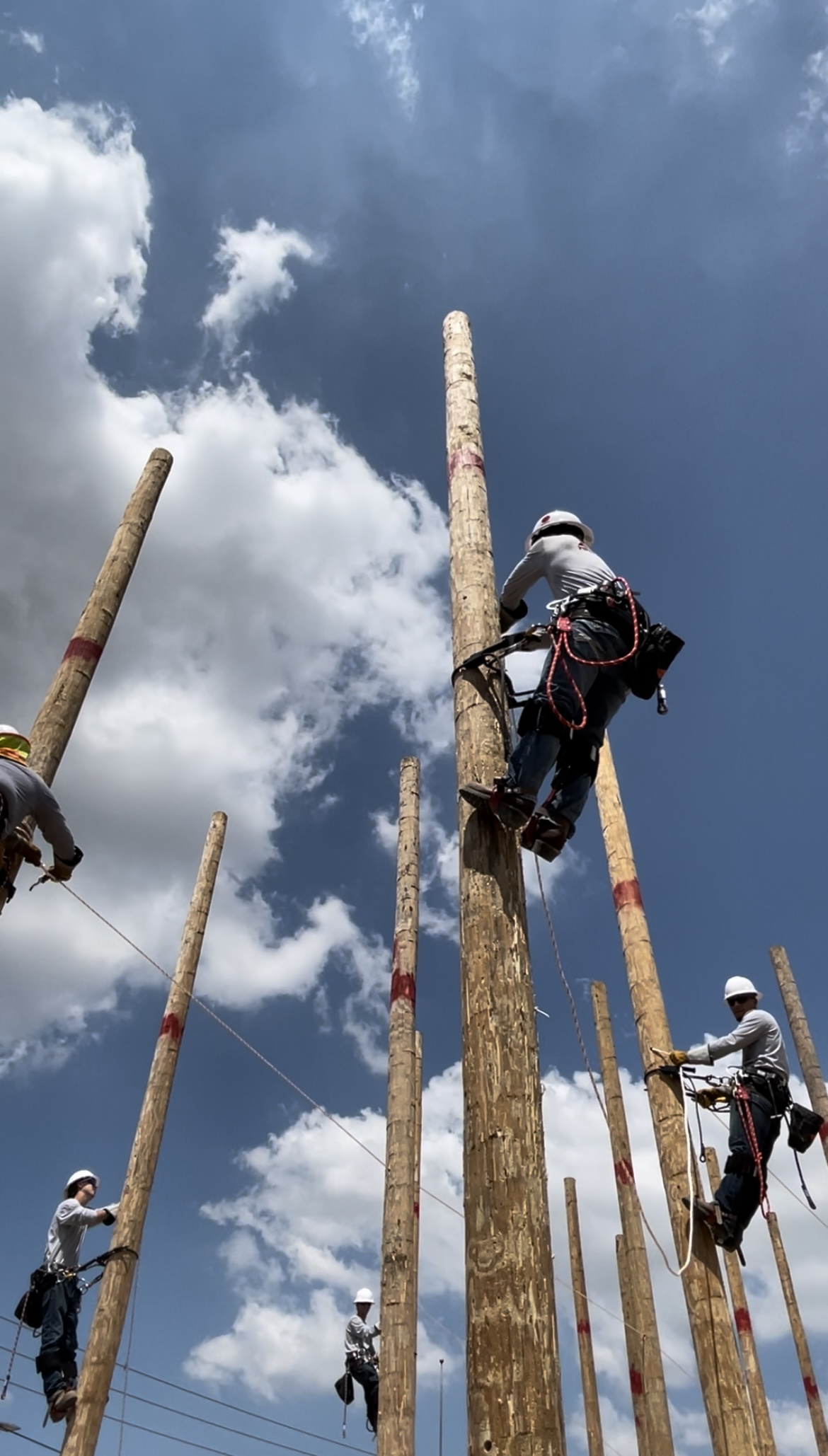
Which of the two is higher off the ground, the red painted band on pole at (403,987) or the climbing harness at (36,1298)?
the red painted band on pole at (403,987)

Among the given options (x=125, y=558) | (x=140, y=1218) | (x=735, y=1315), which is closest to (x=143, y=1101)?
(x=140, y=1218)

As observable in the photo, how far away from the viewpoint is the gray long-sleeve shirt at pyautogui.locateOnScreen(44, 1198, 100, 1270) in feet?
21.5

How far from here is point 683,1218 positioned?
4828 mm


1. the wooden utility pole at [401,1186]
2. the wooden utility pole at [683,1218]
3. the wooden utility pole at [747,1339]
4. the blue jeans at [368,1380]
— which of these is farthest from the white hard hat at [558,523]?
the wooden utility pole at [747,1339]

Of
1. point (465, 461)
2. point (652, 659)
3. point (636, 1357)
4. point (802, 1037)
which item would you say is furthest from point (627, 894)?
point (802, 1037)

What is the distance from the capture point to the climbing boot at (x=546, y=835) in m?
3.38

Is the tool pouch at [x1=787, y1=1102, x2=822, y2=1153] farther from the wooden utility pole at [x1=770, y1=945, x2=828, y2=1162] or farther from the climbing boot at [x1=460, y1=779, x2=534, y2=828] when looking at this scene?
the wooden utility pole at [x1=770, y1=945, x2=828, y2=1162]

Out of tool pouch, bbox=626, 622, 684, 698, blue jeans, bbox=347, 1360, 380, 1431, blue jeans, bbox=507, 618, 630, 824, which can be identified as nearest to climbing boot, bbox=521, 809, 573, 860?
blue jeans, bbox=507, 618, 630, 824

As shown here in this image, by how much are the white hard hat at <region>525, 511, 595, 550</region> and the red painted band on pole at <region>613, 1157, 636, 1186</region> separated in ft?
23.0

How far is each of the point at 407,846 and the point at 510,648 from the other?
21.0 feet

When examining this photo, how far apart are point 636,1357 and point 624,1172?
87.1 inches

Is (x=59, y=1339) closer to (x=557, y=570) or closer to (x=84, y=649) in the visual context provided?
(x=84, y=649)

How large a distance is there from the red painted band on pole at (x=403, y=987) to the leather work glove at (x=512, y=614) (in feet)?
17.1

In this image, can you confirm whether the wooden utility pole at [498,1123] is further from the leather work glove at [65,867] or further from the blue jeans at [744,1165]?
the blue jeans at [744,1165]
